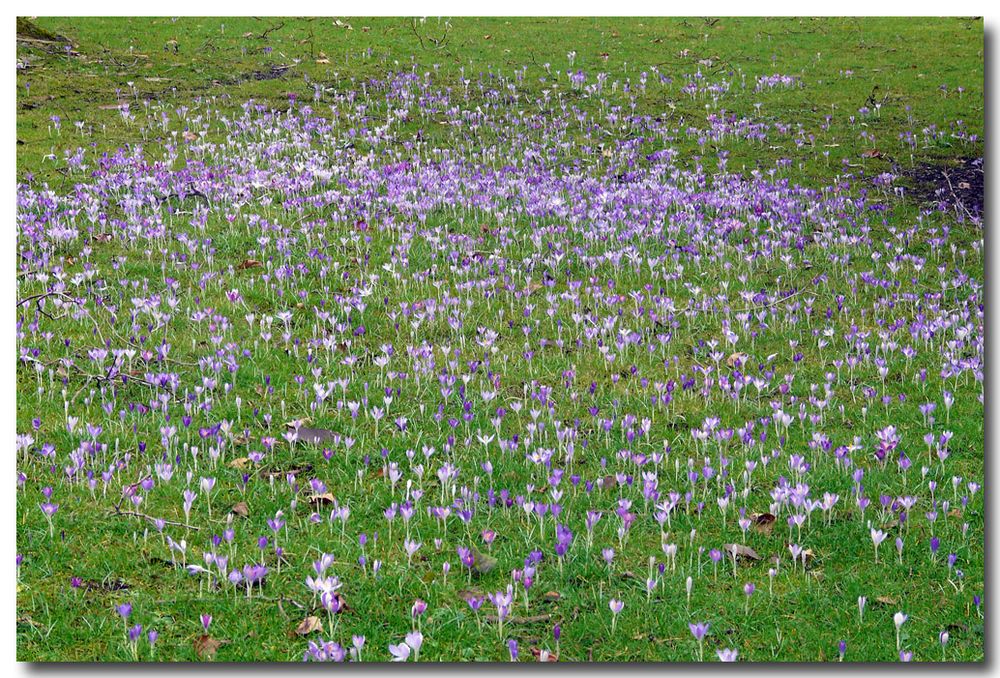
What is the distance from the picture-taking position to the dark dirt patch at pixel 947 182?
867 cm

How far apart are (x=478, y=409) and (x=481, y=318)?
5.39ft

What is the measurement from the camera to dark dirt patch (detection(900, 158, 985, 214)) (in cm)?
867

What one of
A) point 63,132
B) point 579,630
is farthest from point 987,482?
point 63,132

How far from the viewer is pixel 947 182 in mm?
9102

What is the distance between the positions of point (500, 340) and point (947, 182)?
204 inches

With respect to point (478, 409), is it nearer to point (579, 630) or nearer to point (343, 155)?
point (579, 630)

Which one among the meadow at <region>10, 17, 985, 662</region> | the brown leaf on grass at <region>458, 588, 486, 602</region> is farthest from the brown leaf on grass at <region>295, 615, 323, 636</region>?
the brown leaf on grass at <region>458, 588, 486, 602</region>

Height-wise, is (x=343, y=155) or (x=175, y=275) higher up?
(x=343, y=155)

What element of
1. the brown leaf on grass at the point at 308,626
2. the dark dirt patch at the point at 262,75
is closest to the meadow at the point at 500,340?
the brown leaf on grass at the point at 308,626

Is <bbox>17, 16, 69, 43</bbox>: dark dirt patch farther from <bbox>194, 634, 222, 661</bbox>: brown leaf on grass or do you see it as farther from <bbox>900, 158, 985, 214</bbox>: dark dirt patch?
<bbox>900, 158, 985, 214</bbox>: dark dirt patch

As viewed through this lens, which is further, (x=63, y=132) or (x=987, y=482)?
(x=63, y=132)

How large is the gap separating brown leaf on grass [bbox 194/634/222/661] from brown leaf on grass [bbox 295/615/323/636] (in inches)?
12.0
